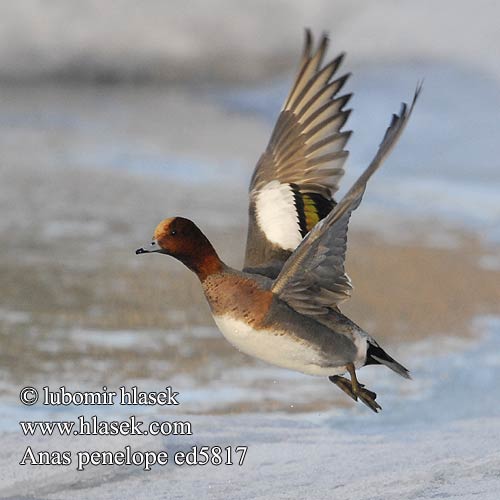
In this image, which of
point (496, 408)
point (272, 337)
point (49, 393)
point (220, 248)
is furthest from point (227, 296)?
point (220, 248)

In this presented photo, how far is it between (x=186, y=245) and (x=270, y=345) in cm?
41

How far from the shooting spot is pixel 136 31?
458 inches

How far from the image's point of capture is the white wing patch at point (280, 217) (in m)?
4.39

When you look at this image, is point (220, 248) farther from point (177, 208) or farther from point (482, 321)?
point (482, 321)

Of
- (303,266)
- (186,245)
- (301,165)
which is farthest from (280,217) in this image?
(303,266)

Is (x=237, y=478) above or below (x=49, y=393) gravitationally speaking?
below

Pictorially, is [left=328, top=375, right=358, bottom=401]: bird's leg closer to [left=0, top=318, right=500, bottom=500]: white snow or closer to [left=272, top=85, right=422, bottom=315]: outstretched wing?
[left=0, top=318, right=500, bottom=500]: white snow

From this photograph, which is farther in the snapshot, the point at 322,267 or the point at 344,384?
the point at 344,384

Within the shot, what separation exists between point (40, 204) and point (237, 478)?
4172 mm

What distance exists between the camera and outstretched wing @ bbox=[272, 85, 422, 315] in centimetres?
339

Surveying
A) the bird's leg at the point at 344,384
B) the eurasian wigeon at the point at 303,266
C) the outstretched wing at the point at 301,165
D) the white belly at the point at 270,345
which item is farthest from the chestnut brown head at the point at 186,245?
the bird's leg at the point at 344,384

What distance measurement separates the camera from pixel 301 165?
464 centimetres

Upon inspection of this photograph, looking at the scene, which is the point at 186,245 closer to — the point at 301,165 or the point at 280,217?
the point at 280,217

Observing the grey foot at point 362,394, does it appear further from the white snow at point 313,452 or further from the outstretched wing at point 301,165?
the outstretched wing at point 301,165
